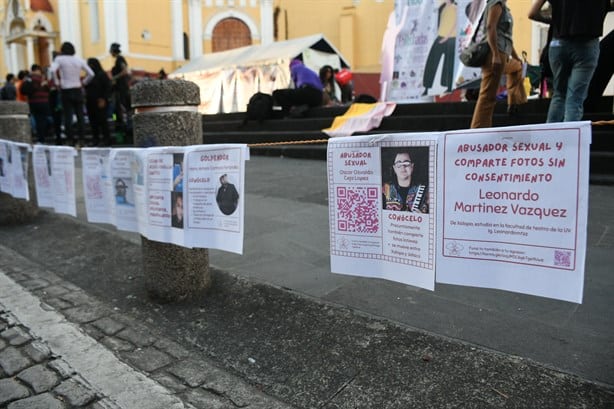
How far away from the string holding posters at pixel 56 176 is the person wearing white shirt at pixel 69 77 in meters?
6.23

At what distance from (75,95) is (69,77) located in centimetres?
42

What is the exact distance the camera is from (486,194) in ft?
6.93

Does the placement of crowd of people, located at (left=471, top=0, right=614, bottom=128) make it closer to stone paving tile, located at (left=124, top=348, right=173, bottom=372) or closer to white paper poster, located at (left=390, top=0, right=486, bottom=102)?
stone paving tile, located at (left=124, top=348, right=173, bottom=372)

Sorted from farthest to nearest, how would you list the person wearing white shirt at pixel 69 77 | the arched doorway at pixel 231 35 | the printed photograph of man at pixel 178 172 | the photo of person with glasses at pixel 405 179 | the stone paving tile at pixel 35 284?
the arched doorway at pixel 231 35 → the person wearing white shirt at pixel 69 77 → the stone paving tile at pixel 35 284 → the printed photograph of man at pixel 178 172 → the photo of person with glasses at pixel 405 179

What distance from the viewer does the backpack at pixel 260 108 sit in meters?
11.6

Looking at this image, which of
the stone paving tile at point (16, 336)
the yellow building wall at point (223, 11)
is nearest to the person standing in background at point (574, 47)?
the stone paving tile at point (16, 336)

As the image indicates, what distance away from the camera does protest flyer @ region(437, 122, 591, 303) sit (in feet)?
6.29

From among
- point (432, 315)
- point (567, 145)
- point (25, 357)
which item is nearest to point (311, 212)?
point (432, 315)

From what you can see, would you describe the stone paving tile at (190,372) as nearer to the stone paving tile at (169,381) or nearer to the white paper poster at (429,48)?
the stone paving tile at (169,381)

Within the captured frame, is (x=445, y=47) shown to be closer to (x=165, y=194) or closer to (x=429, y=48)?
(x=429, y=48)

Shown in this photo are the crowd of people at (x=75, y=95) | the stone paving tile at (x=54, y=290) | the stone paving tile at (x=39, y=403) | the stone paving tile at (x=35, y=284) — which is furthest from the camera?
the crowd of people at (x=75, y=95)

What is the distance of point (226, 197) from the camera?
3070mm

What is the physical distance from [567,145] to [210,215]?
2.03 m

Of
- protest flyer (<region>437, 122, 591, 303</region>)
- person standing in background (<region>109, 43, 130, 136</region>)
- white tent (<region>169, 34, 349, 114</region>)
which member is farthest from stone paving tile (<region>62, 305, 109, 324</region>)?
white tent (<region>169, 34, 349, 114</region>)
